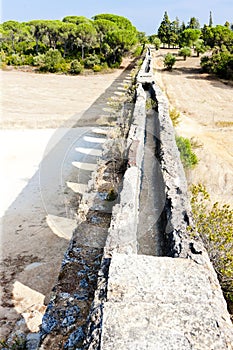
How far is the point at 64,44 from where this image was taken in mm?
36438

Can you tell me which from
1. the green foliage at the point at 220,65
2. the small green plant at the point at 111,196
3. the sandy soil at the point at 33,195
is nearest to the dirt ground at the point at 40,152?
the sandy soil at the point at 33,195

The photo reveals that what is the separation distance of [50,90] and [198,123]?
427 inches

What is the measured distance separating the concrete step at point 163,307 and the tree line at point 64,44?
27371 millimetres

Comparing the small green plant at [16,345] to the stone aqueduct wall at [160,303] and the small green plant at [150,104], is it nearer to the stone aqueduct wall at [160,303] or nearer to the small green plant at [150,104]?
the stone aqueduct wall at [160,303]

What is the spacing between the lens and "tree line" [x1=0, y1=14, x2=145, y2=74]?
3080cm

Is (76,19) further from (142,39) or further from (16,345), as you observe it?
(16,345)

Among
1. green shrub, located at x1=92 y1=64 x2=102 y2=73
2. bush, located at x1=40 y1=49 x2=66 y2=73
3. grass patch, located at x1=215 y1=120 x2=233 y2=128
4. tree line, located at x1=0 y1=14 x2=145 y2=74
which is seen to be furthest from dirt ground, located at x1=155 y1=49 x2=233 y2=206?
bush, located at x1=40 y1=49 x2=66 y2=73

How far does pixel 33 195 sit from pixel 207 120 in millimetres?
9194

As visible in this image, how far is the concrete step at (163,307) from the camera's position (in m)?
1.88

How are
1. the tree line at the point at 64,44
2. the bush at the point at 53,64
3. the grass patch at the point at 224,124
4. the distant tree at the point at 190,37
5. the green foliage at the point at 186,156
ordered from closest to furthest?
the green foliage at the point at 186,156, the grass patch at the point at 224,124, the bush at the point at 53,64, the tree line at the point at 64,44, the distant tree at the point at 190,37

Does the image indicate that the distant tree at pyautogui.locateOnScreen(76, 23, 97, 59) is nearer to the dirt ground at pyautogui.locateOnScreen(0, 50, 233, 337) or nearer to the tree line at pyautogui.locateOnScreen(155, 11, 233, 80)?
the tree line at pyautogui.locateOnScreen(155, 11, 233, 80)

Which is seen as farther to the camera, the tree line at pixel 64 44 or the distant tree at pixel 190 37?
the distant tree at pixel 190 37

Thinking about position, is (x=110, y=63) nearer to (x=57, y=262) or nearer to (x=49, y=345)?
(x=57, y=262)

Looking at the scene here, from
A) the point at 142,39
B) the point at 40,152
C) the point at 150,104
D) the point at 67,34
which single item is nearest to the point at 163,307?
the point at 150,104
